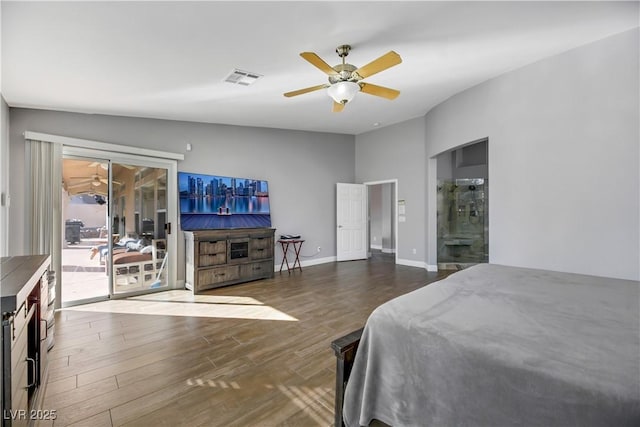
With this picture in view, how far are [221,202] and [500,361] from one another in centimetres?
485

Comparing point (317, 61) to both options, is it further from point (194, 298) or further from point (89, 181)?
point (89, 181)

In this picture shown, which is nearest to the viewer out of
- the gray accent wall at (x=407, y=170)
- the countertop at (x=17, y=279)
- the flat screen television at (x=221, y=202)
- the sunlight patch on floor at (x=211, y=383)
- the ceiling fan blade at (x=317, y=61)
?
the countertop at (x=17, y=279)

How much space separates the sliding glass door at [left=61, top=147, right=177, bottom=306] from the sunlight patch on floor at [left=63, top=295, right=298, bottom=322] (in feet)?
1.09

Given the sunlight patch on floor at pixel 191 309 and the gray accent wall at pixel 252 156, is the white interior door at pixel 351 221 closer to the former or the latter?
the gray accent wall at pixel 252 156

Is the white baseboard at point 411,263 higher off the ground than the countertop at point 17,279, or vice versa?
the countertop at point 17,279

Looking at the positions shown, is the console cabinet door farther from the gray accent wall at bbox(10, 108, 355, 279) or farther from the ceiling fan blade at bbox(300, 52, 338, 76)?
the ceiling fan blade at bbox(300, 52, 338, 76)

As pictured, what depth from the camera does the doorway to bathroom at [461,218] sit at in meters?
5.81

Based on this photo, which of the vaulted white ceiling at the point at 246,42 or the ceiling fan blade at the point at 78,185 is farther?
the ceiling fan blade at the point at 78,185

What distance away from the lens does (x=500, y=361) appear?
104 cm

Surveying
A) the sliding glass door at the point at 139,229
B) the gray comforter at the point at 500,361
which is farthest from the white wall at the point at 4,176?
the gray comforter at the point at 500,361

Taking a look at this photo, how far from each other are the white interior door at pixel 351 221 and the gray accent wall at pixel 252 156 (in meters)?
0.17

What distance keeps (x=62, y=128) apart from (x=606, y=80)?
6467mm

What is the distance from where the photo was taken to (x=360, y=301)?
386cm

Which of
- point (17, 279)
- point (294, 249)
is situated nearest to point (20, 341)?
point (17, 279)
